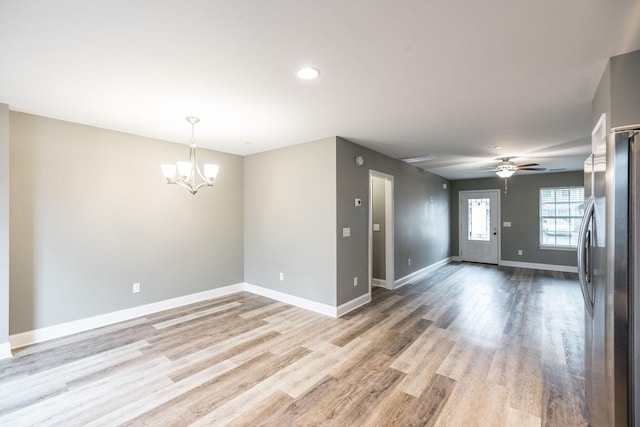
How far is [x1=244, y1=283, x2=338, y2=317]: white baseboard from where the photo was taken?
4.02 meters

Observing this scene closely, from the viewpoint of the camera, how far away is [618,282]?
59.3 inches

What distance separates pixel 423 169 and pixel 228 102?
517 centimetres

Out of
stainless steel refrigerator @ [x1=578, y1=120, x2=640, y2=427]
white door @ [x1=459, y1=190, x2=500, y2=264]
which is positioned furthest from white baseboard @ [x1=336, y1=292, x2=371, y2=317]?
white door @ [x1=459, y1=190, x2=500, y2=264]

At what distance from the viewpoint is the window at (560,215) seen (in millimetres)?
7086

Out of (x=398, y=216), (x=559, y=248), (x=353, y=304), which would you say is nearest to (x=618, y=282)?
(x=353, y=304)

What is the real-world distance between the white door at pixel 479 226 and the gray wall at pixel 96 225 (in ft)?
23.6

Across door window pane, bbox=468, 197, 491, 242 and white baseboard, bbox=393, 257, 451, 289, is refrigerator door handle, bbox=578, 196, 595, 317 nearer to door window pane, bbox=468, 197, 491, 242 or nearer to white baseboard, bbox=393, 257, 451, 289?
white baseboard, bbox=393, 257, 451, 289

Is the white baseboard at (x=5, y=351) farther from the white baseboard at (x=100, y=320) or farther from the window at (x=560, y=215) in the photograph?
the window at (x=560, y=215)

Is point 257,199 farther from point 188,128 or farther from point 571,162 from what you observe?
point 571,162

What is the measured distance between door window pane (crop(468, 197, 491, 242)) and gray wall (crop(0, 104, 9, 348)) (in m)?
9.54

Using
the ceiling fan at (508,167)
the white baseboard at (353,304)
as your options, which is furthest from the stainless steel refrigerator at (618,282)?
the ceiling fan at (508,167)

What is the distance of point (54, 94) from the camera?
2.60 m

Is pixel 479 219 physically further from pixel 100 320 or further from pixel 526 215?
pixel 100 320

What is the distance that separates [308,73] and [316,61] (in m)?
0.18
